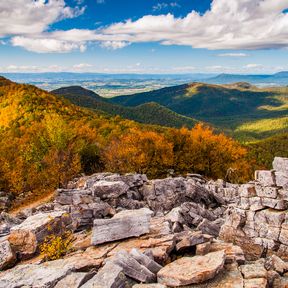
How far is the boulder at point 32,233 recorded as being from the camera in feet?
75.2

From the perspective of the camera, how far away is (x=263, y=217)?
86.2ft

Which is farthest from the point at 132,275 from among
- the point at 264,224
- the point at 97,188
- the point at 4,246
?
the point at 97,188

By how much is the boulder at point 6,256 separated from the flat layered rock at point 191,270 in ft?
35.7

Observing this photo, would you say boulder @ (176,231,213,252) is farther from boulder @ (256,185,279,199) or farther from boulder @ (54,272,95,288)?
boulder @ (256,185,279,199)

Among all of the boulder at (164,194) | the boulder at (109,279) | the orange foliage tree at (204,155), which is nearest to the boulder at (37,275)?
the boulder at (109,279)

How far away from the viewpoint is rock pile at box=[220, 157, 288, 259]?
24.6 metres

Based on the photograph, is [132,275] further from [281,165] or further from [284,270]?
[281,165]

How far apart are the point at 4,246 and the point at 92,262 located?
7.19 m

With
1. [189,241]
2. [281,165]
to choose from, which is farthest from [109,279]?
[281,165]

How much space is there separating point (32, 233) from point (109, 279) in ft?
32.9

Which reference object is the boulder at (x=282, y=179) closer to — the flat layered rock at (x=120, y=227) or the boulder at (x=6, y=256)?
the flat layered rock at (x=120, y=227)

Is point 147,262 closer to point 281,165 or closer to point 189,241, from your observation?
point 189,241

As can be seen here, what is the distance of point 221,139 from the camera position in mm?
89062

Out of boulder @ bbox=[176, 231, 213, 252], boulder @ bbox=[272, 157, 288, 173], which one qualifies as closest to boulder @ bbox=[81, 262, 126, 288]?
boulder @ bbox=[176, 231, 213, 252]
